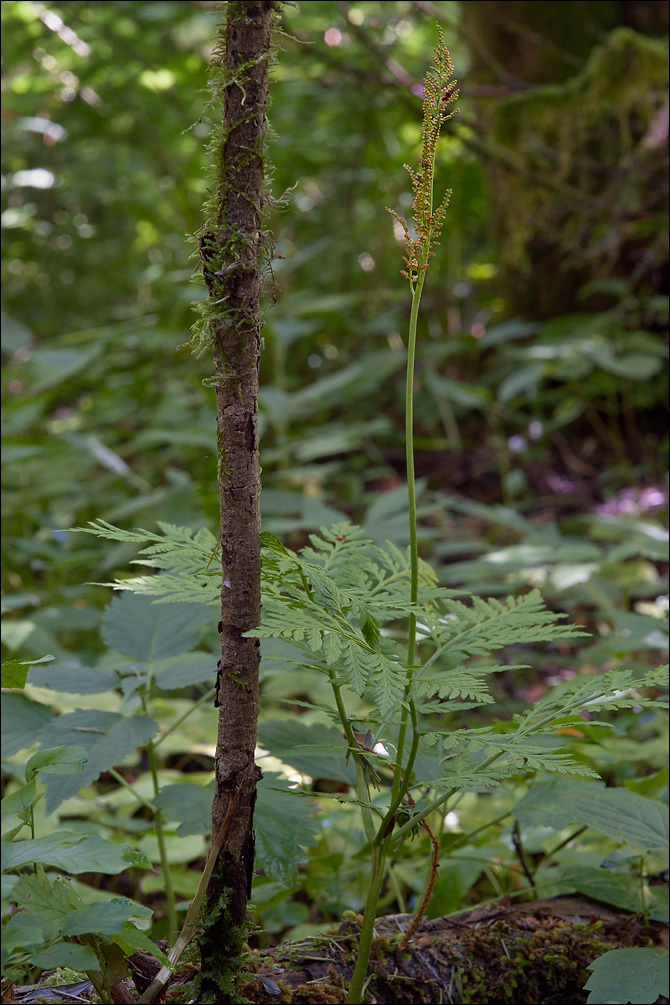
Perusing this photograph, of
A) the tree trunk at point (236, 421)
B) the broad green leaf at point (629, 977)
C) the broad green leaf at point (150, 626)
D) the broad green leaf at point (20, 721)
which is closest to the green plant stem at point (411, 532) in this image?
the tree trunk at point (236, 421)

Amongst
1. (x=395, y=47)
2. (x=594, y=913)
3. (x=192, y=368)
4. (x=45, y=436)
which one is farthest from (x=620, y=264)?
(x=594, y=913)

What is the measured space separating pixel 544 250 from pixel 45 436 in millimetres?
2758

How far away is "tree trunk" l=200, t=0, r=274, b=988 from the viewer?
66cm

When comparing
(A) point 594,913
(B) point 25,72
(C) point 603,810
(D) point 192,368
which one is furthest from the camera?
(B) point 25,72

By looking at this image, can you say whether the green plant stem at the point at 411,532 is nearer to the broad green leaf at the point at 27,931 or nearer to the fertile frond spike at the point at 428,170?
the fertile frond spike at the point at 428,170

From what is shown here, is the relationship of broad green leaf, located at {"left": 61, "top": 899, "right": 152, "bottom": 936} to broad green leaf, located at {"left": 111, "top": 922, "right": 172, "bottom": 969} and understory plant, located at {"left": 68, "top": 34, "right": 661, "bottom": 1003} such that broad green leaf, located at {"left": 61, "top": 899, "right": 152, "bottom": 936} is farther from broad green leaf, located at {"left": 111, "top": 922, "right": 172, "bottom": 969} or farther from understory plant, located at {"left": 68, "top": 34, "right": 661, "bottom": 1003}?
understory plant, located at {"left": 68, "top": 34, "right": 661, "bottom": 1003}

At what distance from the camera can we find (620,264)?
382cm

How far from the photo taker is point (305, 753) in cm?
105

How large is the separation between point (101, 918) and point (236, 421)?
42 centimetres

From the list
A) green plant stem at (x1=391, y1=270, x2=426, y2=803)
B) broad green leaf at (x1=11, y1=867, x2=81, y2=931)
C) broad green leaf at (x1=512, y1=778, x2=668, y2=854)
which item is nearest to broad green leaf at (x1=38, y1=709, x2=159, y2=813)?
broad green leaf at (x1=11, y1=867, x2=81, y2=931)

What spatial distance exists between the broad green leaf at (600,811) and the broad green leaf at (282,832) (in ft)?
0.97

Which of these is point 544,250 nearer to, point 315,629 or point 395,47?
point 395,47

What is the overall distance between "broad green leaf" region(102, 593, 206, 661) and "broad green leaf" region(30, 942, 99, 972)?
1.67 ft

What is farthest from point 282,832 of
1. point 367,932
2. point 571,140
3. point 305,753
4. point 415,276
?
point 571,140
